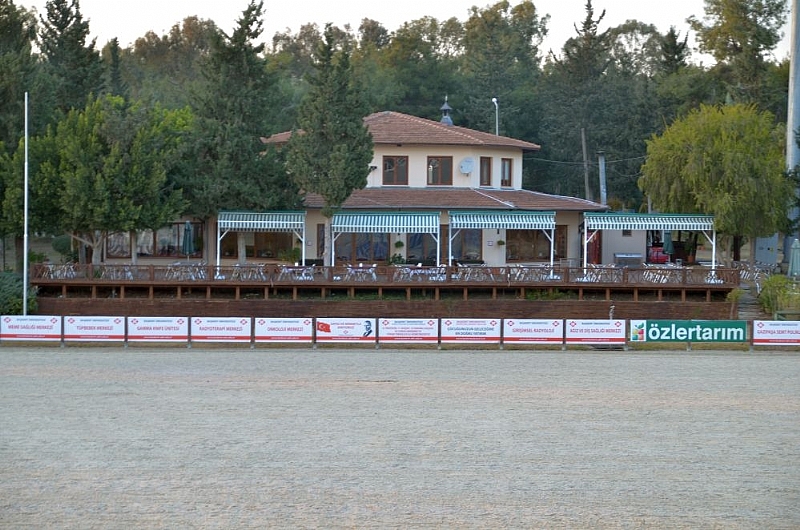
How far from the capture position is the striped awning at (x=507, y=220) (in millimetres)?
45406

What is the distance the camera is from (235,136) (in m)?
45.7

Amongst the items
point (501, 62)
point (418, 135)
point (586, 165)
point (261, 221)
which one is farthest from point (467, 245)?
point (501, 62)

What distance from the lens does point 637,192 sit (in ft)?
241

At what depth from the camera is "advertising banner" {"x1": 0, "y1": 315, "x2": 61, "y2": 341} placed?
3569 cm

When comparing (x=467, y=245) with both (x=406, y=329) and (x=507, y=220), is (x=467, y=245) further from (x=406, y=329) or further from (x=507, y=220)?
(x=406, y=329)

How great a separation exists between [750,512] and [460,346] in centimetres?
1969

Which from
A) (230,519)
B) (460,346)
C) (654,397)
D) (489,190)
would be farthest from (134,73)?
(230,519)

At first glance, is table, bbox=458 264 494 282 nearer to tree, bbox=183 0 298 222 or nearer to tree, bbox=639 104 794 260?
tree, bbox=183 0 298 222

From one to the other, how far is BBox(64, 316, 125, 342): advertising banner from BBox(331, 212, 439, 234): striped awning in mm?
12141

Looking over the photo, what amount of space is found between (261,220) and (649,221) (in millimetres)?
16961

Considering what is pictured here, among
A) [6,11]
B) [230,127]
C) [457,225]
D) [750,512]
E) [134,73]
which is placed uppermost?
[134,73]

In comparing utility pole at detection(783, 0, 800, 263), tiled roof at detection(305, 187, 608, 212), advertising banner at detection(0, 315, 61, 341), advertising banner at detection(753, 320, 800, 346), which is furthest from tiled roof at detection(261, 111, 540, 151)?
advertising banner at detection(753, 320, 800, 346)

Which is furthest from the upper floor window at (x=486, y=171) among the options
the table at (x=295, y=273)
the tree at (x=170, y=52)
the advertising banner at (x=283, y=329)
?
the tree at (x=170, y=52)

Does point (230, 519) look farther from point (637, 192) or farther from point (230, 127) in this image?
point (637, 192)
